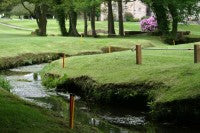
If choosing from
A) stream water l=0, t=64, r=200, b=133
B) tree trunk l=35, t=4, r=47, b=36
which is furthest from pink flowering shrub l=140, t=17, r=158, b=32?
stream water l=0, t=64, r=200, b=133

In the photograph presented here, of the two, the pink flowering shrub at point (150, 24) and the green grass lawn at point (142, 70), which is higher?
the pink flowering shrub at point (150, 24)

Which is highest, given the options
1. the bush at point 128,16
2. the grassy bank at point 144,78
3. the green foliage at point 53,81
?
the bush at point 128,16

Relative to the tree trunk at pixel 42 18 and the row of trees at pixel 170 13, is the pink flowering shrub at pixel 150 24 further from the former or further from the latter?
the tree trunk at pixel 42 18

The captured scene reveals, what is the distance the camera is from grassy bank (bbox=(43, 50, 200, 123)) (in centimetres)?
1487

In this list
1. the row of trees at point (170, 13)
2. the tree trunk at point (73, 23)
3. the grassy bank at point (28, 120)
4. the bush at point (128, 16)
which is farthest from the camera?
the bush at point (128, 16)

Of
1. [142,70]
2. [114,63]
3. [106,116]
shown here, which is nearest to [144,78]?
[142,70]

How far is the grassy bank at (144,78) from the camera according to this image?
585 inches

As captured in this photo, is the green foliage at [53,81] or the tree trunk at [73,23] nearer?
the green foliage at [53,81]

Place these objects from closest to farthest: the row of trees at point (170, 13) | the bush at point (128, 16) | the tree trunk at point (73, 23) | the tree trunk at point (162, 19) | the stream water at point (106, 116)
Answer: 1. the stream water at point (106, 116)
2. the row of trees at point (170, 13)
3. the tree trunk at point (162, 19)
4. the tree trunk at point (73, 23)
5. the bush at point (128, 16)

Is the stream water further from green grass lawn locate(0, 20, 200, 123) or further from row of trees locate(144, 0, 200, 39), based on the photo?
row of trees locate(144, 0, 200, 39)

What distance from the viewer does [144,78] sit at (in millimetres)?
17406

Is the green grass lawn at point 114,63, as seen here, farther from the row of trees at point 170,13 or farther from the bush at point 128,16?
the bush at point 128,16

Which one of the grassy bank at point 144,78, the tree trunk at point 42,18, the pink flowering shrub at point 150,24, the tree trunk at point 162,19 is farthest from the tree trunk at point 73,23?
the grassy bank at point 144,78

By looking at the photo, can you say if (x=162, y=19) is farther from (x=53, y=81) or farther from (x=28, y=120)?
(x=28, y=120)
